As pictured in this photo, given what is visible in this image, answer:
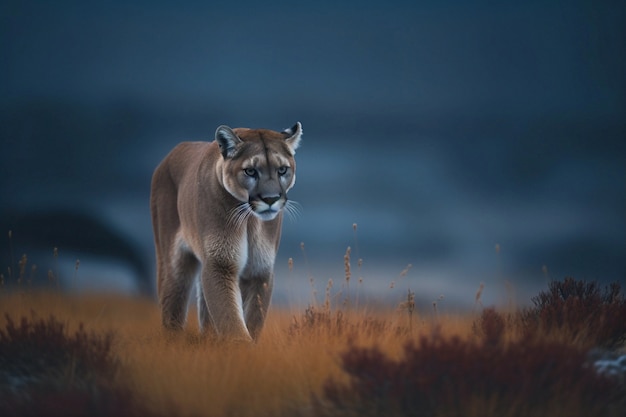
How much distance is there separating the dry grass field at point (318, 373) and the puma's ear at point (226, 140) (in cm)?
195

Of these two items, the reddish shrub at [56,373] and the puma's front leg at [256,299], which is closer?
the reddish shrub at [56,373]

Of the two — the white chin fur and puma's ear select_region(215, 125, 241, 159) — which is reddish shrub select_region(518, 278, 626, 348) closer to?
the white chin fur

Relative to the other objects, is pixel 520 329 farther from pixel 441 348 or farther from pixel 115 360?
pixel 115 360

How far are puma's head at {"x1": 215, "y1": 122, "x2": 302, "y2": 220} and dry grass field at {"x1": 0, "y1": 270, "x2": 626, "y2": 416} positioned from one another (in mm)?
1297

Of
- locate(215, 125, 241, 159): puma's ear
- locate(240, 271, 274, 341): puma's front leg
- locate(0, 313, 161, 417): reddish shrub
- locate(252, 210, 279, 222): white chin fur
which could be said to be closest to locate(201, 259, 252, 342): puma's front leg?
locate(240, 271, 274, 341): puma's front leg

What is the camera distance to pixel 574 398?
5559 mm

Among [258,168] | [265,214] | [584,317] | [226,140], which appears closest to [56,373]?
[265,214]

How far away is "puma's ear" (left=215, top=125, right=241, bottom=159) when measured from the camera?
26.0ft

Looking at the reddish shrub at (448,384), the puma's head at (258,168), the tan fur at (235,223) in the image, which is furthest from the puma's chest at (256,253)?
the reddish shrub at (448,384)

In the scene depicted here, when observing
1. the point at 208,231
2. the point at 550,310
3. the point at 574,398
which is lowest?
the point at 574,398

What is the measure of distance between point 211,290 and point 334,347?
1876mm

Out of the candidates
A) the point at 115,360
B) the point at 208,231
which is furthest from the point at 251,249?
the point at 115,360

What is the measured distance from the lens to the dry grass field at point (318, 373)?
536cm

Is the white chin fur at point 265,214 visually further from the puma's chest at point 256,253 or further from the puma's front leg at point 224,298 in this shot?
the puma's front leg at point 224,298
